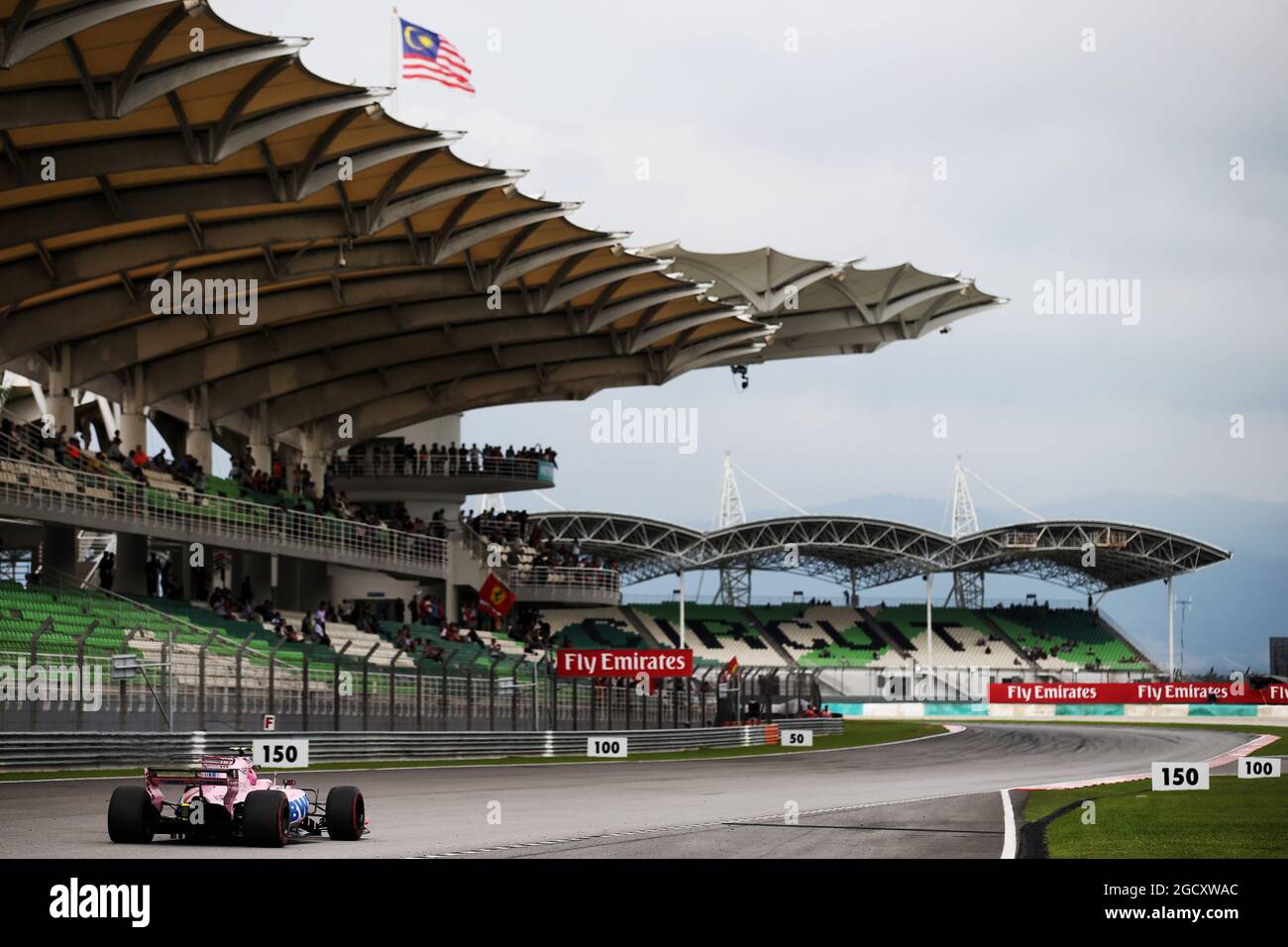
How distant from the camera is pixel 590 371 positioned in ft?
171

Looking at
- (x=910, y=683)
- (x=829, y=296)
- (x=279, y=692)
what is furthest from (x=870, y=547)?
(x=279, y=692)

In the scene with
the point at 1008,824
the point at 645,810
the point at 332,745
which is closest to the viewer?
the point at 1008,824

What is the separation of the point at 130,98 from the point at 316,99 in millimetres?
3960

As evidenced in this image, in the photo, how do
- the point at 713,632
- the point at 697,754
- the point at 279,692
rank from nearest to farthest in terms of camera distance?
the point at 279,692 → the point at 697,754 → the point at 713,632

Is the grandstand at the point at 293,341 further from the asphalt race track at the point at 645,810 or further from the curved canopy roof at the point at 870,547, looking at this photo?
the curved canopy roof at the point at 870,547

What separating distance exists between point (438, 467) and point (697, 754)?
22.9 metres

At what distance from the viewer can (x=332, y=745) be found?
28578mm

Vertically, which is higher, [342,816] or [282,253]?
[282,253]

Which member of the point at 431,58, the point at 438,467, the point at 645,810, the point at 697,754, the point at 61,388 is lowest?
the point at 697,754

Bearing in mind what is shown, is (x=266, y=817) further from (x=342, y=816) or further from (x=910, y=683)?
(x=910, y=683)

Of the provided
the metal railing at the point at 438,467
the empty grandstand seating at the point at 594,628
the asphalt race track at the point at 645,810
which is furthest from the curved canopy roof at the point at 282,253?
the empty grandstand seating at the point at 594,628

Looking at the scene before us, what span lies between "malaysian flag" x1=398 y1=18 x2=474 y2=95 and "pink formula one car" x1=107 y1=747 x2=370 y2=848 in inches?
887

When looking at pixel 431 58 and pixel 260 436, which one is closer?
pixel 431 58

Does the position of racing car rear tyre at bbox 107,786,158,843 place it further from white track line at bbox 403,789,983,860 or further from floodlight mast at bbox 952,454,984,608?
floodlight mast at bbox 952,454,984,608
